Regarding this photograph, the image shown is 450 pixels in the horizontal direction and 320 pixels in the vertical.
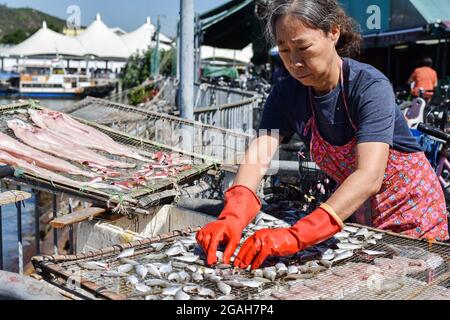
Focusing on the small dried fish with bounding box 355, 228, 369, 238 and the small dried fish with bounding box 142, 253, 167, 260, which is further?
the small dried fish with bounding box 355, 228, 369, 238

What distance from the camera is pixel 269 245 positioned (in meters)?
2.54

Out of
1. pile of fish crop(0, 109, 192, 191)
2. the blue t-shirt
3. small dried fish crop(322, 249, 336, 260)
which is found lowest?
small dried fish crop(322, 249, 336, 260)

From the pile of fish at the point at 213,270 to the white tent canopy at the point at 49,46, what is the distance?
194 feet

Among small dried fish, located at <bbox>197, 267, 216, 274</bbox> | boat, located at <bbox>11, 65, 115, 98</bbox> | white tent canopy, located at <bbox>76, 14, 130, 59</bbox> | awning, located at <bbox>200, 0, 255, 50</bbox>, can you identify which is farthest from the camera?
white tent canopy, located at <bbox>76, 14, 130, 59</bbox>

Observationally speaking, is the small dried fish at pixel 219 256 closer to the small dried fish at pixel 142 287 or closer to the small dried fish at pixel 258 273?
the small dried fish at pixel 258 273

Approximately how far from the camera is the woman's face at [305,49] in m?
2.79

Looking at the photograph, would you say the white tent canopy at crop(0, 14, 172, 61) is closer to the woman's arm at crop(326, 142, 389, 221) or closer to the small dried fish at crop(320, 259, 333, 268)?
the woman's arm at crop(326, 142, 389, 221)

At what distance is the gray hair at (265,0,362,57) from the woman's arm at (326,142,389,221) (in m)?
0.69

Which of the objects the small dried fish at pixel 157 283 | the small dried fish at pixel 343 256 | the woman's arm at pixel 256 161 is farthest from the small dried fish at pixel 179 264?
the small dried fish at pixel 343 256

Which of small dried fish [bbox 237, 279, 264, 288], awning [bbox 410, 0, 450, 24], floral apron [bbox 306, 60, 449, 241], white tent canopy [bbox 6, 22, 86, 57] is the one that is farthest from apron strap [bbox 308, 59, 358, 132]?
white tent canopy [bbox 6, 22, 86, 57]

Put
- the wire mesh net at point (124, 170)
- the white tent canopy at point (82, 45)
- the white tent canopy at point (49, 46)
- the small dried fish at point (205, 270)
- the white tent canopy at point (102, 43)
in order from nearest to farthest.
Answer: the small dried fish at point (205, 270)
the wire mesh net at point (124, 170)
the white tent canopy at point (49, 46)
the white tent canopy at point (82, 45)
the white tent canopy at point (102, 43)

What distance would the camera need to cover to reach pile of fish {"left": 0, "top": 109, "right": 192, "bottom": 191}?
460cm

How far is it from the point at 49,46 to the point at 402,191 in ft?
208

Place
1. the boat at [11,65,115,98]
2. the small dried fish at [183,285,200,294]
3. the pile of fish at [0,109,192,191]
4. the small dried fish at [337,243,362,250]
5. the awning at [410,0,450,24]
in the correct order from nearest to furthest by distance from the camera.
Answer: the small dried fish at [183,285,200,294] < the small dried fish at [337,243,362,250] < the pile of fish at [0,109,192,191] < the awning at [410,0,450,24] < the boat at [11,65,115,98]
